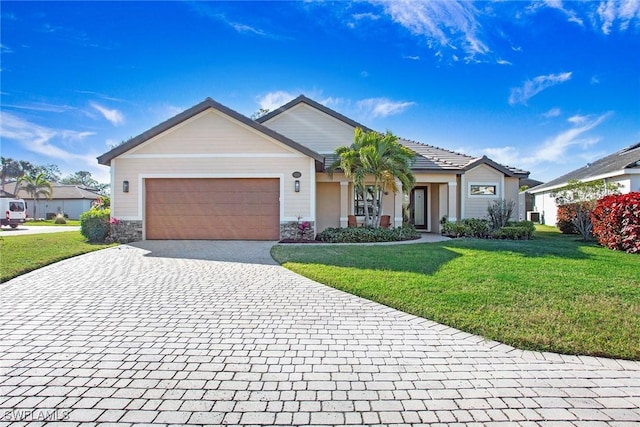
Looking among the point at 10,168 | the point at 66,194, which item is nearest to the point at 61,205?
the point at 66,194

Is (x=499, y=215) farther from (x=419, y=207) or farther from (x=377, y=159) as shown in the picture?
(x=377, y=159)

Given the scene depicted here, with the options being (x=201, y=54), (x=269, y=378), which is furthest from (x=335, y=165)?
(x=269, y=378)

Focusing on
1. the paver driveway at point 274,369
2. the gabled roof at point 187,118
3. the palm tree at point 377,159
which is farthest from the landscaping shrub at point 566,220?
the paver driveway at point 274,369

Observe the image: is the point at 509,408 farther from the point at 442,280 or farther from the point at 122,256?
the point at 122,256

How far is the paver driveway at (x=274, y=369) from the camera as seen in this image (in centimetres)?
251

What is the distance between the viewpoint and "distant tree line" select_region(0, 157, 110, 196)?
39375mm

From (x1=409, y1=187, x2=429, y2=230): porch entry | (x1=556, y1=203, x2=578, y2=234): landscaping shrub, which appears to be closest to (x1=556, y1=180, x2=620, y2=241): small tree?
(x1=556, y1=203, x2=578, y2=234): landscaping shrub

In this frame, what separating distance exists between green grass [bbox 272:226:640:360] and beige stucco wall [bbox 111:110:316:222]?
13.0ft

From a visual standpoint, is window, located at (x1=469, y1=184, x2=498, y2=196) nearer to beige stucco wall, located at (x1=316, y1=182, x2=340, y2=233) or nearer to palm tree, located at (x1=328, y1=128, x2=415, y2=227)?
palm tree, located at (x1=328, y1=128, x2=415, y2=227)

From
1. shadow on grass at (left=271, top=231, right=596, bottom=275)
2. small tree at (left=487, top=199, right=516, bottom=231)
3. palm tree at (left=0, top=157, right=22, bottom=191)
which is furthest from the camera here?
palm tree at (left=0, top=157, right=22, bottom=191)

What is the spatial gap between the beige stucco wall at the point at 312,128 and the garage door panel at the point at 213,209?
5.09 metres

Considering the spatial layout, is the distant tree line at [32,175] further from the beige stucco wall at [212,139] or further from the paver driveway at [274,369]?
the paver driveway at [274,369]

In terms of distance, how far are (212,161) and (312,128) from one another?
6.30 metres

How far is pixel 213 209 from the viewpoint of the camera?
42.6ft
